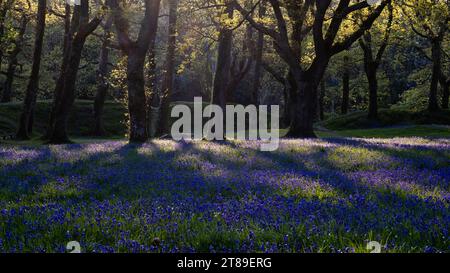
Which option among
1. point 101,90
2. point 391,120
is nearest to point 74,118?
point 101,90

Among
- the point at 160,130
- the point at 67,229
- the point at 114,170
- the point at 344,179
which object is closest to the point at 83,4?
the point at 160,130

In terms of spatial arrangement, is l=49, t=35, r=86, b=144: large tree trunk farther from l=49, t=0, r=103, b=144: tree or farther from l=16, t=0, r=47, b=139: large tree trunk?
l=16, t=0, r=47, b=139: large tree trunk

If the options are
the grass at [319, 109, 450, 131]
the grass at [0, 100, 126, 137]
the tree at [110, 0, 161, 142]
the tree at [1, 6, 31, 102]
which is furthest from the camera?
the grass at [319, 109, 450, 131]

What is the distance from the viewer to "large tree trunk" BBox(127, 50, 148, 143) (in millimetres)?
20938

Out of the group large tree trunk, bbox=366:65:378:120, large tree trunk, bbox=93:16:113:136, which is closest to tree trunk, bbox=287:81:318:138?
large tree trunk, bbox=93:16:113:136

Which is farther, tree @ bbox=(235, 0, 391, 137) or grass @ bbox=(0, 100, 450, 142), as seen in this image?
grass @ bbox=(0, 100, 450, 142)

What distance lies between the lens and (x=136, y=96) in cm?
2112

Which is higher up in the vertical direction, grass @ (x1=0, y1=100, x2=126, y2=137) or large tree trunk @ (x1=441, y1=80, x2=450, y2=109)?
large tree trunk @ (x1=441, y1=80, x2=450, y2=109)

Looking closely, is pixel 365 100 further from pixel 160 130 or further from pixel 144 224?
pixel 144 224

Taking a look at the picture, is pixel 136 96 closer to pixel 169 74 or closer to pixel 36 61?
pixel 169 74

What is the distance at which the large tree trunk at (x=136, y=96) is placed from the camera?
20938 millimetres

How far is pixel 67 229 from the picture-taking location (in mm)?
5277

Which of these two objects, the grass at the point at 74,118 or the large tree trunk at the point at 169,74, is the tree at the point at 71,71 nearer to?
the large tree trunk at the point at 169,74

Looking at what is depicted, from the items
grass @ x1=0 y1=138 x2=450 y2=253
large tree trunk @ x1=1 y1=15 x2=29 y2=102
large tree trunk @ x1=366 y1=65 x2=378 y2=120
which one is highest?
large tree trunk @ x1=1 y1=15 x2=29 y2=102
